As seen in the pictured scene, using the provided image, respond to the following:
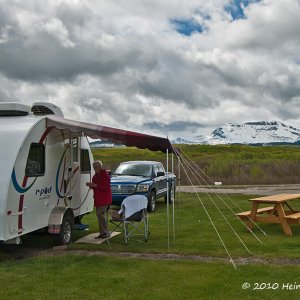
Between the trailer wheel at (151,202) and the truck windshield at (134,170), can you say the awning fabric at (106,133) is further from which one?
the truck windshield at (134,170)

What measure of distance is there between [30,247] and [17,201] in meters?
2.27

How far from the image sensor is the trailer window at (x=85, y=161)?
38.7 feet

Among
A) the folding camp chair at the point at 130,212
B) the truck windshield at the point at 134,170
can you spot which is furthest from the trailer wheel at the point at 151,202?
the folding camp chair at the point at 130,212

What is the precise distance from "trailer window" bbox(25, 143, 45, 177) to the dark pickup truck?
250 inches

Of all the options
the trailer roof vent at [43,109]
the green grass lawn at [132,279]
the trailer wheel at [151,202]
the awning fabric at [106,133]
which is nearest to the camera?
the green grass lawn at [132,279]

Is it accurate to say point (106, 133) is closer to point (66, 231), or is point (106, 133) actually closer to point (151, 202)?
point (66, 231)

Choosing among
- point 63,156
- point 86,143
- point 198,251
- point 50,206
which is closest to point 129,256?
point 198,251

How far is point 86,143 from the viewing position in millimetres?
12461

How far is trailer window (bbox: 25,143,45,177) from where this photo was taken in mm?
8906

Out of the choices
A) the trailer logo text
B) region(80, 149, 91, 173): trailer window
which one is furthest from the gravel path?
region(80, 149, 91, 173): trailer window

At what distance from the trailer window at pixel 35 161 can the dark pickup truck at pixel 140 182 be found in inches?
250

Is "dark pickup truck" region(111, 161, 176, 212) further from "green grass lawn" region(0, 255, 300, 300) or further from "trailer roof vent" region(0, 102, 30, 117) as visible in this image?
"green grass lawn" region(0, 255, 300, 300)

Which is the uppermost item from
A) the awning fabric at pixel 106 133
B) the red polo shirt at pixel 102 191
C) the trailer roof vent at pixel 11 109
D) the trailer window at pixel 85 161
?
the trailer roof vent at pixel 11 109

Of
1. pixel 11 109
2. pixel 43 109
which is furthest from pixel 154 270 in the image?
pixel 43 109
